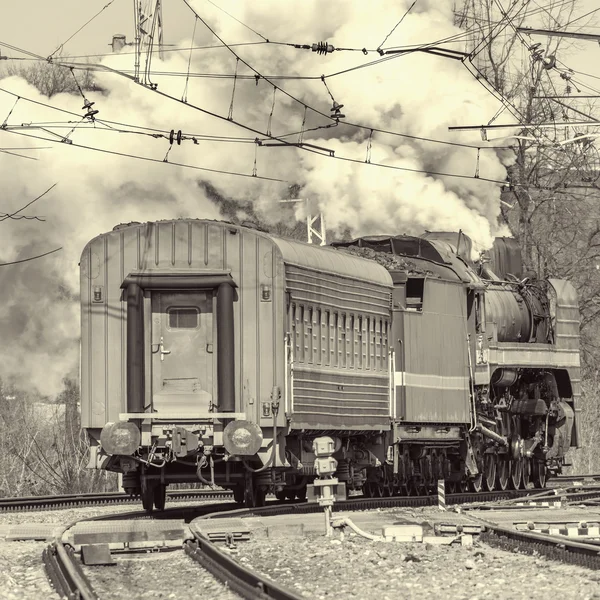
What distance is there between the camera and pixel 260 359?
58.2 ft

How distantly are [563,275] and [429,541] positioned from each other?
26.1 m

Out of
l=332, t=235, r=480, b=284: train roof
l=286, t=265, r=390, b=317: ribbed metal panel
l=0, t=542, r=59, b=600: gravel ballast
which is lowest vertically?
l=0, t=542, r=59, b=600: gravel ballast

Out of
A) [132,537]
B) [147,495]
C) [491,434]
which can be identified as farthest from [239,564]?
[491,434]

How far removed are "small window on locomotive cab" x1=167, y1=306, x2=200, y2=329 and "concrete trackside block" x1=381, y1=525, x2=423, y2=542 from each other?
15.2ft

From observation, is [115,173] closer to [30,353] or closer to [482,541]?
[30,353]

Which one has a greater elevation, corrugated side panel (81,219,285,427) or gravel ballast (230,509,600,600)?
corrugated side panel (81,219,285,427)

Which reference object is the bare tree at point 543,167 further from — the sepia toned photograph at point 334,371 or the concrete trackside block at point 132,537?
the concrete trackside block at point 132,537

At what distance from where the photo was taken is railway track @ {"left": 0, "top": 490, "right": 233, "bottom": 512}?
69.4 ft

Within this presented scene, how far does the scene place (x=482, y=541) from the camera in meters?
14.2

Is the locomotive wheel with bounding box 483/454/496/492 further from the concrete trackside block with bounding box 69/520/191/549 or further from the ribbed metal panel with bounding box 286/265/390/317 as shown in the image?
the concrete trackside block with bounding box 69/520/191/549

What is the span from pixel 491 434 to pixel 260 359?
7.28 metres

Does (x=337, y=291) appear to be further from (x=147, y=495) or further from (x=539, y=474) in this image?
(x=539, y=474)

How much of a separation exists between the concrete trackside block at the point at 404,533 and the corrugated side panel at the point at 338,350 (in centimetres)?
393

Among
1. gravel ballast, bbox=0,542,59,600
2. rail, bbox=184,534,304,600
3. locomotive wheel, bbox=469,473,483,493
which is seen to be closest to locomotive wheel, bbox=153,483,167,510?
gravel ballast, bbox=0,542,59,600
